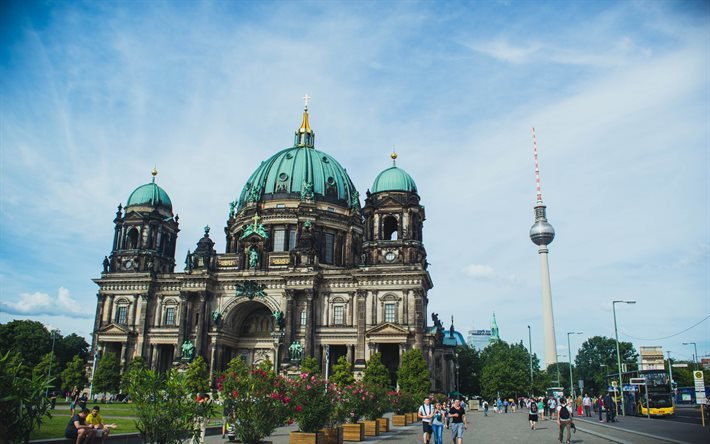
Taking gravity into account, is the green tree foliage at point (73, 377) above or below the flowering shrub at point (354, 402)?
above

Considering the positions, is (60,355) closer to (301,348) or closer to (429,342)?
(301,348)

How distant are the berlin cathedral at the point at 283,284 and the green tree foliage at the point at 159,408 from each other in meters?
49.0

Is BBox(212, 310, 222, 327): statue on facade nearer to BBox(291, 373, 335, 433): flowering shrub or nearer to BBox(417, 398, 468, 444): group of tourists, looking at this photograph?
BBox(291, 373, 335, 433): flowering shrub

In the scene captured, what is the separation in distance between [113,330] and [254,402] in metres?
61.4

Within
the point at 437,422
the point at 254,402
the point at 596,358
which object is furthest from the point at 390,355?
the point at 596,358

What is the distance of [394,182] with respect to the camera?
7325 centimetres

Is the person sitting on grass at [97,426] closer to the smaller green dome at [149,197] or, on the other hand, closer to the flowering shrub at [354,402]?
the flowering shrub at [354,402]

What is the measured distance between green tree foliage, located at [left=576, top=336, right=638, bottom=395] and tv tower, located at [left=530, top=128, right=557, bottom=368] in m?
17.7

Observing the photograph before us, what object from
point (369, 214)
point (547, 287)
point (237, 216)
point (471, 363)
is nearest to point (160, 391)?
point (369, 214)

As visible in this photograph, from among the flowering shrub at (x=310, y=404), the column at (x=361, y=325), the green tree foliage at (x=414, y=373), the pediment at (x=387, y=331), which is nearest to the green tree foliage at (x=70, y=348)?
the column at (x=361, y=325)

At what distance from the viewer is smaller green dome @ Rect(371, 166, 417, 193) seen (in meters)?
72.9

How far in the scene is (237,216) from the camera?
87.3 meters

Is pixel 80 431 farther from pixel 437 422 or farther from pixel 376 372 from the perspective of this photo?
pixel 376 372

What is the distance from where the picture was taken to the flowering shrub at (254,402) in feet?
66.0
